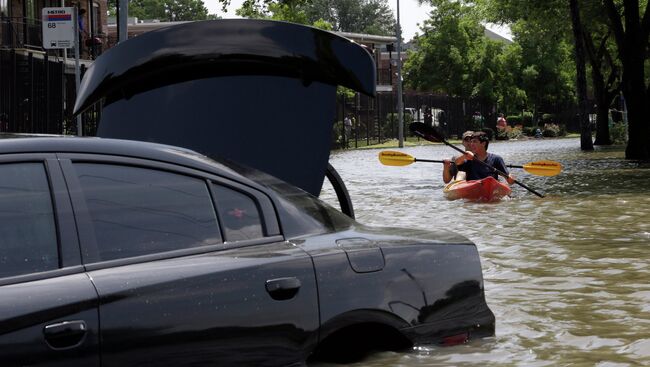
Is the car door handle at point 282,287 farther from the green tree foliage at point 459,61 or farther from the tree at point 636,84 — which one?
the green tree foliage at point 459,61

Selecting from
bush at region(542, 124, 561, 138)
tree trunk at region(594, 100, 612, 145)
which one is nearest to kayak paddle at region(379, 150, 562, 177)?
tree trunk at region(594, 100, 612, 145)

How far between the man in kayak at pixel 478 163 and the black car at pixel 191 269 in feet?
42.0

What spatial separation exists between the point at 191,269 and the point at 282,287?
1.22 ft

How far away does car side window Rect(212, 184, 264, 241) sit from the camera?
4777mm

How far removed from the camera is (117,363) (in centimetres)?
417

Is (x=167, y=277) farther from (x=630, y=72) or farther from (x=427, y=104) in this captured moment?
(x=427, y=104)

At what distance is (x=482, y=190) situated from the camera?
17.9m

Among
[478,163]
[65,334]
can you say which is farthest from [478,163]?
[65,334]

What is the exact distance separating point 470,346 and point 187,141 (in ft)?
9.23

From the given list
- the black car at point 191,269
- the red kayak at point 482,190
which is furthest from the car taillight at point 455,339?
the red kayak at point 482,190

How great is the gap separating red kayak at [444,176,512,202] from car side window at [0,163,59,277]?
1400 centimetres

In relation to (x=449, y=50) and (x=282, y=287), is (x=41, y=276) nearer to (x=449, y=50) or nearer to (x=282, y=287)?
(x=282, y=287)

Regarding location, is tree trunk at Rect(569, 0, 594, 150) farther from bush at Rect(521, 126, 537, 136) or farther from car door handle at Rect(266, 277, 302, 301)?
car door handle at Rect(266, 277, 302, 301)

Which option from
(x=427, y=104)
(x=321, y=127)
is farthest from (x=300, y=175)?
(x=427, y=104)
